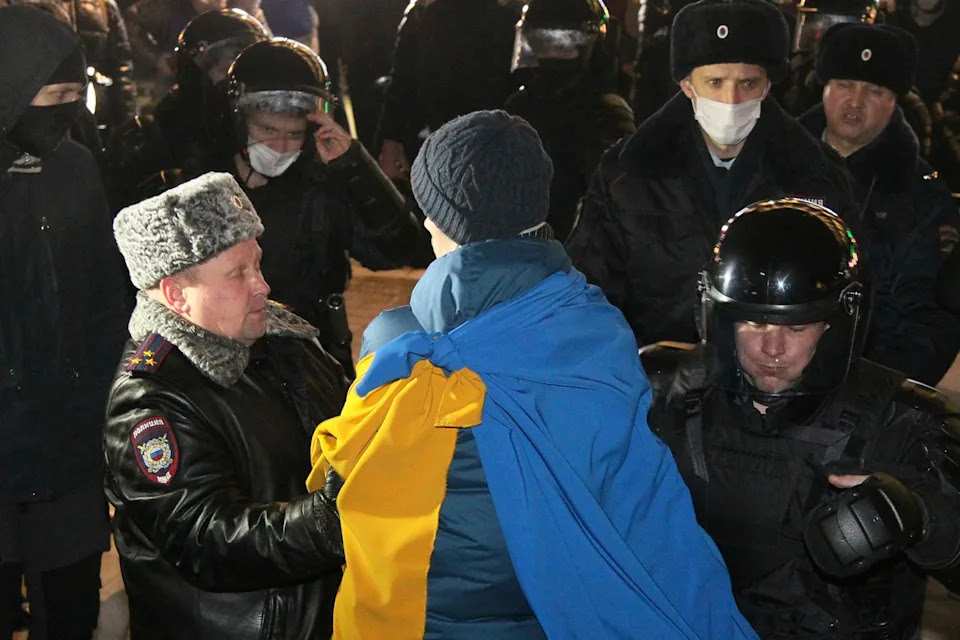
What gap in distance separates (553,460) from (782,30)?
2.54m

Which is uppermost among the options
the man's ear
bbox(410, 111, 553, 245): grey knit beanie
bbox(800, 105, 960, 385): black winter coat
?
bbox(410, 111, 553, 245): grey knit beanie

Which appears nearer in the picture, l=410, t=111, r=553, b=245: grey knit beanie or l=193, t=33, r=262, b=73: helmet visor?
l=410, t=111, r=553, b=245: grey knit beanie

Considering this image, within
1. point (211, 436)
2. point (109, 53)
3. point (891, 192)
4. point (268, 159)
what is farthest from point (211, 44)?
point (211, 436)

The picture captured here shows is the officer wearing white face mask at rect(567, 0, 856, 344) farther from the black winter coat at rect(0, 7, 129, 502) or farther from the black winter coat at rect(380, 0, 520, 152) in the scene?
the black winter coat at rect(380, 0, 520, 152)

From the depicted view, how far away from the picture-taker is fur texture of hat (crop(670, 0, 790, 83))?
3.96 meters

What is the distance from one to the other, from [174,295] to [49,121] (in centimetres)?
133

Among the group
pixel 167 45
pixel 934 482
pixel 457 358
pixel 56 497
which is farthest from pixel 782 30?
pixel 167 45

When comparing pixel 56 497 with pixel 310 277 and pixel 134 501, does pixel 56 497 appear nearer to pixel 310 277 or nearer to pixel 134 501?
pixel 310 277

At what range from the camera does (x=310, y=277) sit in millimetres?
4234

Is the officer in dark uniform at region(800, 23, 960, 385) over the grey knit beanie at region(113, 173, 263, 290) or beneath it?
beneath

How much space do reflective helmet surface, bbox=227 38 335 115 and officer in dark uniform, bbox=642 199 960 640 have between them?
198cm

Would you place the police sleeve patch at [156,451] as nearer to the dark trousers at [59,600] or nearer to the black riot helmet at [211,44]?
the dark trousers at [59,600]

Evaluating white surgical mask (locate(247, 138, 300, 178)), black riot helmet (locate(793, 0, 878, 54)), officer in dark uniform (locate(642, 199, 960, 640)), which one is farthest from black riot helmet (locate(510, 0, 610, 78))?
officer in dark uniform (locate(642, 199, 960, 640))

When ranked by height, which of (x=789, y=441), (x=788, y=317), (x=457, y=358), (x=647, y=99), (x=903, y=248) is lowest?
(x=647, y=99)
